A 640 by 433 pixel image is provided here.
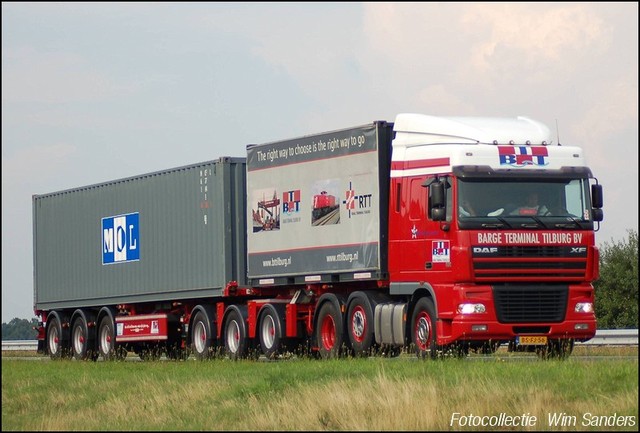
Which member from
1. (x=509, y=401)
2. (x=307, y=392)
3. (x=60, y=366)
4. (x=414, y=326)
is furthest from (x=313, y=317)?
(x=509, y=401)

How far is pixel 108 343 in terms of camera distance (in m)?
33.4

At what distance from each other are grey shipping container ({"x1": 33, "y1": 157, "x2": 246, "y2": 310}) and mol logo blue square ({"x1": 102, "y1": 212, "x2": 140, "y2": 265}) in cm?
2

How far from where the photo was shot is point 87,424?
677 inches

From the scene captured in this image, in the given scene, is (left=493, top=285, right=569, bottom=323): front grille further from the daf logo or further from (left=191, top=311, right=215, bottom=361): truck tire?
(left=191, top=311, right=215, bottom=361): truck tire

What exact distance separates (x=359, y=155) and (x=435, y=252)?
2917 mm

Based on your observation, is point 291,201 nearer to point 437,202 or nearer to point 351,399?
point 437,202

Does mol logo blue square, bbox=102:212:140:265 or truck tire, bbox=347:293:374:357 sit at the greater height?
mol logo blue square, bbox=102:212:140:265

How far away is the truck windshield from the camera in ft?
75.4

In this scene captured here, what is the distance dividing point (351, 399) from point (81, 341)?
1894cm

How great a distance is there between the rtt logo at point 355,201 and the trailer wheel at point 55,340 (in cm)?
A: 1170

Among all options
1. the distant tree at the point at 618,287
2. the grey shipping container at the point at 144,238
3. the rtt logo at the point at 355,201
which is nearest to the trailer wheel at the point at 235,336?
the grey shipping container at the point at 144,238

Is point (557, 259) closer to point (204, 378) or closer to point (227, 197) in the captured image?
point (204, 378)

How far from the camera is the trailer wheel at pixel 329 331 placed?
25.7 metres

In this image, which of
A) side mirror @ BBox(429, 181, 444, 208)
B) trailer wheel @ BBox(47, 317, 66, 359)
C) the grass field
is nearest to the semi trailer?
side mirror @ BBox(429, 181, 444, 208)
